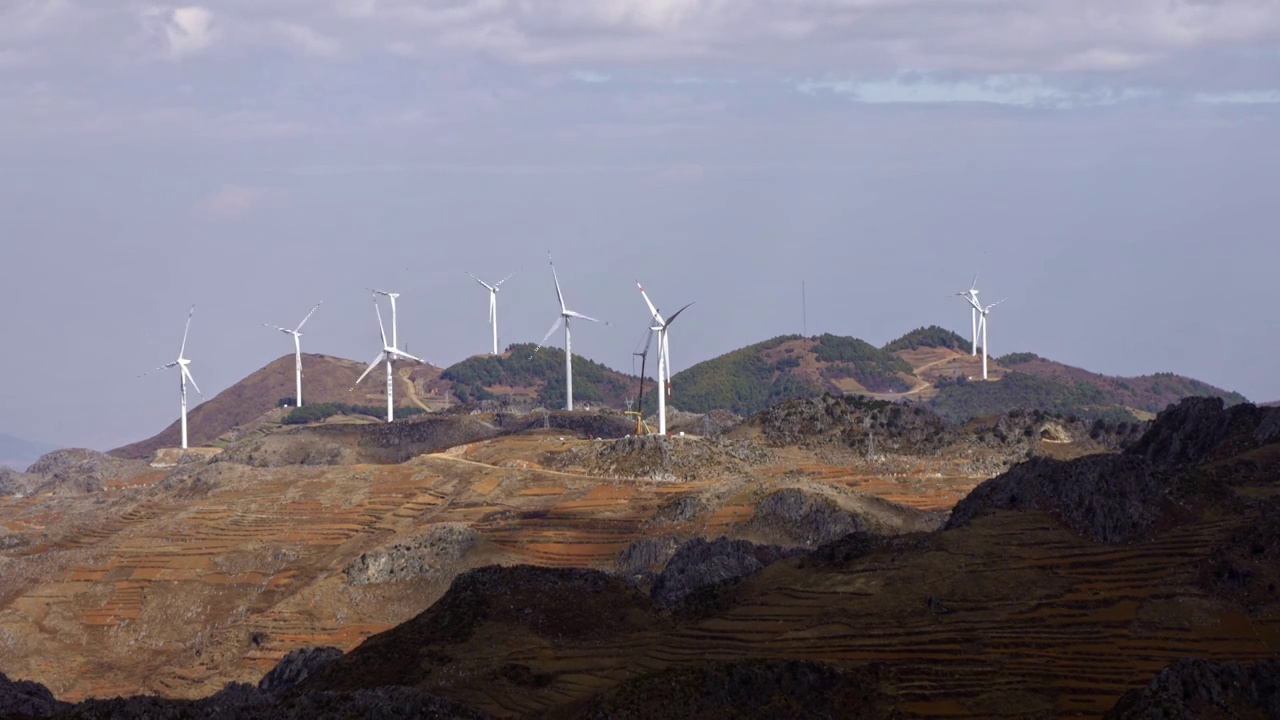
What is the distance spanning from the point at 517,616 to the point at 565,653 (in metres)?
4.29

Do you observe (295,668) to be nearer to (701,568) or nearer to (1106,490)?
(701,568)

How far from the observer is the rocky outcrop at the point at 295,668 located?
4347cm

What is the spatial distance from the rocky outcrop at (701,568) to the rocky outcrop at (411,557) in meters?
13.8

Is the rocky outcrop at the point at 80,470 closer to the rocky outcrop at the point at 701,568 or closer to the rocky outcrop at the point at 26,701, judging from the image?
the rocky outcrop at the point at 701,568

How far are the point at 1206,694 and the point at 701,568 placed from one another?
77.3ft

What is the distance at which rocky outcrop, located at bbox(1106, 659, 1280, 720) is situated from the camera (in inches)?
1036

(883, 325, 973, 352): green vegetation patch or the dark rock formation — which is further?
(883, 325, 973, 352): green vegetation patch

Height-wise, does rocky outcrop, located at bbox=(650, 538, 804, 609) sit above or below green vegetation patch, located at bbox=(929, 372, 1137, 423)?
below

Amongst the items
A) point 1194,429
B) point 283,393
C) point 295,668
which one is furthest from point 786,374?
point 295,668

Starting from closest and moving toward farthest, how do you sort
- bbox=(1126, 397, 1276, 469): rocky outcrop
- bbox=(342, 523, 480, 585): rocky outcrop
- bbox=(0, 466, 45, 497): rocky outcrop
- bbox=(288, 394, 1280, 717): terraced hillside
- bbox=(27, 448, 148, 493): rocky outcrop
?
1. bbox=(288, 394, 1280, 717): terraced hillside
2. bbox=(1126, 397, 1276, 469): rocky outcrop
3. bbox=(342, 523, 480, 585): rocky outcrop
4. bbox=(27, 448, 148, 493): rocky outcrop
5. bbox=(0, 466, 45, 497): rocky outcrop

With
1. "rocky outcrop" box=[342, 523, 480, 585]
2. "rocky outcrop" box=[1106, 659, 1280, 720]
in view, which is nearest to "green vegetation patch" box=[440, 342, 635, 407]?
"rocky outcrop" box=[342, 523, 480, 585]

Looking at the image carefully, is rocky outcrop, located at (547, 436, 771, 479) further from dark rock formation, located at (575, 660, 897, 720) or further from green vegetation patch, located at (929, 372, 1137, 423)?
green vegetation patch, located at (929, 372, 1137, 423)

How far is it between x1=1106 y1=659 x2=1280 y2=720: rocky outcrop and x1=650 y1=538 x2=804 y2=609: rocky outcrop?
65.1ft

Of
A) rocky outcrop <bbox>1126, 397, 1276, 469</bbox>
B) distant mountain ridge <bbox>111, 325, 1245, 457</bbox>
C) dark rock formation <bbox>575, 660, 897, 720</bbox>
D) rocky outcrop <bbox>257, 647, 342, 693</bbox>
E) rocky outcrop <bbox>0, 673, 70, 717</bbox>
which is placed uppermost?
distant mountain ridge <bbox>111, 325, 1245, 457</bbox>
